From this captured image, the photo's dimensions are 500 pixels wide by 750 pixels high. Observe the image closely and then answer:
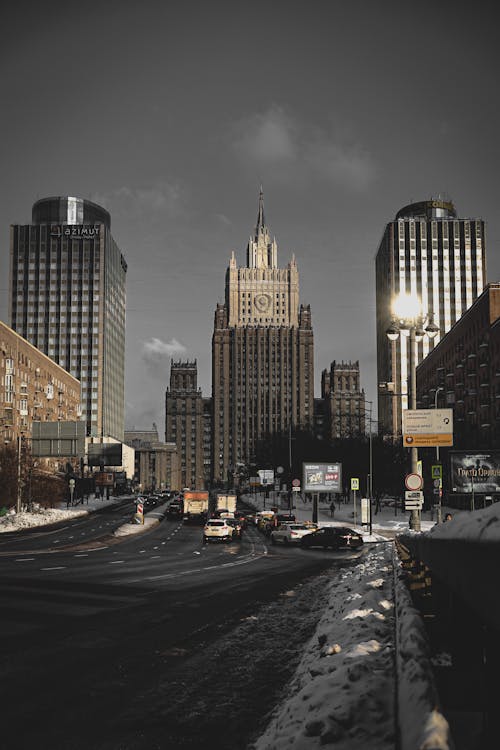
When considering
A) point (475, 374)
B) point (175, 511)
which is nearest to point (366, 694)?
point (175, 511)

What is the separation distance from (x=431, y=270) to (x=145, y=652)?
180165 millimetres

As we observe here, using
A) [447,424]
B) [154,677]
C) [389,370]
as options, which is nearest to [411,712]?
[154,677]

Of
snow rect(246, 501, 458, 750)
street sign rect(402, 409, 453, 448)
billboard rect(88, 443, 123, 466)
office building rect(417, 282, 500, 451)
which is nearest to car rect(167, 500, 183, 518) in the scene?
billboard rect(88, 443, 123, 466)

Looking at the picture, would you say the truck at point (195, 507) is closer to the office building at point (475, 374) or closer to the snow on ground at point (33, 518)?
the snow on ground at point (33, 518)

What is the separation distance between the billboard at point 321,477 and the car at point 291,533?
16994mm

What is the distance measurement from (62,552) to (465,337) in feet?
255

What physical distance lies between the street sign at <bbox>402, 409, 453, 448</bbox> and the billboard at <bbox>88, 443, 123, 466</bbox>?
2999 inches

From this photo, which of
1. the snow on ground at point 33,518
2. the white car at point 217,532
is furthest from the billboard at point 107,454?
the white car at point 217,532

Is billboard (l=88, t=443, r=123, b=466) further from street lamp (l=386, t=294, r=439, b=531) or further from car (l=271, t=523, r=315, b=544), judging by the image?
street lamp (l=386, t=294, r=439, b=531)

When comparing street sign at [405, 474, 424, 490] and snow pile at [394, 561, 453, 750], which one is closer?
snow pile at [394, 561, 453, 750]

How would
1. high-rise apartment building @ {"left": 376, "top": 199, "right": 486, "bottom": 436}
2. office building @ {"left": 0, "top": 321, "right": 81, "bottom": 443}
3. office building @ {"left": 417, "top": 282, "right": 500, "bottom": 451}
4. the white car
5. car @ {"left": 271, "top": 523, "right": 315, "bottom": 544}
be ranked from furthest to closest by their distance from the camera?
1. high-rise apartment building @ {"left": 376, "top": 199, "right": 486, "bottom": 436}
2. office building @ {"left": 0, "top": 321, "right": 81, "bottom": 443}
3. office building @ {"left": 417, "top": 282, "right": 500, "bottom": 451}
4. car @ {"left": 271, "top": 523, "right": 315, "bottom": 544}
5. the white car

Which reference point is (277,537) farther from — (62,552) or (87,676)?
(87,676)

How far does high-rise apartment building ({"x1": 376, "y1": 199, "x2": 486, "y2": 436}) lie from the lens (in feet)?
597

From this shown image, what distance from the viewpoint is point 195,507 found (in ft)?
230
